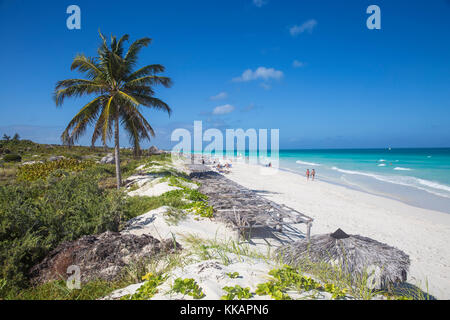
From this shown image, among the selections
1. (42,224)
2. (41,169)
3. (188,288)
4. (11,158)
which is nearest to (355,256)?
(188,288)

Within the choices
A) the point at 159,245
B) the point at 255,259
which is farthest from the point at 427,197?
the point at 159,245

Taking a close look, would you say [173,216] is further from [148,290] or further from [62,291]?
[148,290]

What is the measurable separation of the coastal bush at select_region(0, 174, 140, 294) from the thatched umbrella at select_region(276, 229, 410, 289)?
13.6ft

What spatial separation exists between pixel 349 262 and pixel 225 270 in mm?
2322

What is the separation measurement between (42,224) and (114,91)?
776 centimetres

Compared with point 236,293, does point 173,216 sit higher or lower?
lower

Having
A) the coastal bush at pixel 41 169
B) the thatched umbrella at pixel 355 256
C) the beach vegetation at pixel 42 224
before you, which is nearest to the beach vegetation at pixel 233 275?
the thatched umbrella at pixel 355 256

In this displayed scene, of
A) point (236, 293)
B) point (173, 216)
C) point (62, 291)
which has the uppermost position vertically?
point (236, 293)

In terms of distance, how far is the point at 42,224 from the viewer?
4.18 meters

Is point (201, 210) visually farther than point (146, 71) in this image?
No

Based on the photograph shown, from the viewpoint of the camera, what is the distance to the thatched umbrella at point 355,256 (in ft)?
11.0

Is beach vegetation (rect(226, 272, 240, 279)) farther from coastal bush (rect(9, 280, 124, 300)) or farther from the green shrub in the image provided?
the green shrub

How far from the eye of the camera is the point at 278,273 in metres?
2.64

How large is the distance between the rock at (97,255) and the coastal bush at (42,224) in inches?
9.8
